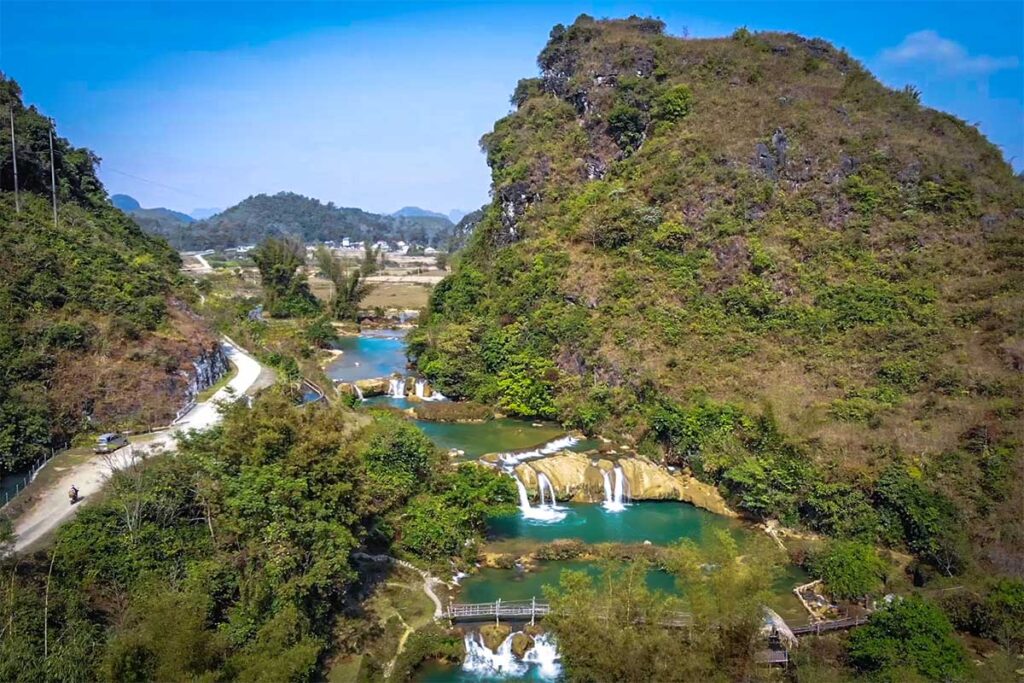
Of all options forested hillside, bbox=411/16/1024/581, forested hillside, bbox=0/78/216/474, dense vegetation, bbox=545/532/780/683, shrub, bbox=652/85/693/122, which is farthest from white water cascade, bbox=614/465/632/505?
shrub, bbox=652/85/693/122

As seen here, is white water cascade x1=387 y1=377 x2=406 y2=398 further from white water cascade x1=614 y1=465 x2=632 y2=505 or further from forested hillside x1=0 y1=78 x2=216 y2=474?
white water cascade x1=614 y1=465 x2=632 y2=505

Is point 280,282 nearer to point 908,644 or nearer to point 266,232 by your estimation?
point 908,644

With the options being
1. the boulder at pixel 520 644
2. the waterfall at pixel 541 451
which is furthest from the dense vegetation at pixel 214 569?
the waterfall at pixel 541 451

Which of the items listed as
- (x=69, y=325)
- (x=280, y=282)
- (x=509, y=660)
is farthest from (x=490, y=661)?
(x=280, y=282)

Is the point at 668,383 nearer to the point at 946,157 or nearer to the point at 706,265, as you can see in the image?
the point at 706,265

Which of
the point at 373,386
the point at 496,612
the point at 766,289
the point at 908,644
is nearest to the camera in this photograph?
the point at 908,644

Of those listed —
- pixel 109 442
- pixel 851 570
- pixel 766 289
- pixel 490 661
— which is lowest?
pixel 490 661

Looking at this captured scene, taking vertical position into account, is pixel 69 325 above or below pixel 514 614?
above
